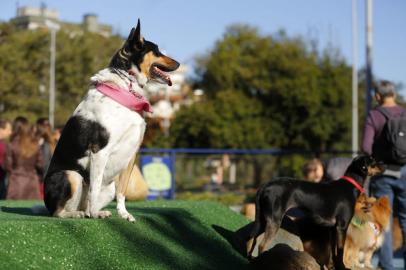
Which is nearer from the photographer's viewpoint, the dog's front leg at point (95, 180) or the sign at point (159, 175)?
the dog's front leg at point (95, 180)

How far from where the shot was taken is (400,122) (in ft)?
33.5

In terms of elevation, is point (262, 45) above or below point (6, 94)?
above

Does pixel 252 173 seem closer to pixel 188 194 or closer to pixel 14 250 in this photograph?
pixel 188 194

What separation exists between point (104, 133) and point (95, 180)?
0.44 m

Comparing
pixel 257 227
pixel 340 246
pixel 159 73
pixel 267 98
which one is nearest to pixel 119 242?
pixel 159 73

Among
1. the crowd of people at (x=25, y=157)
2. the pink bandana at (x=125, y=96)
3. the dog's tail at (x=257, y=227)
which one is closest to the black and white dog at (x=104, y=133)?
the pink bandana at (x=125, y=96)

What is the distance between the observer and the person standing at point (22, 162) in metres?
12.9

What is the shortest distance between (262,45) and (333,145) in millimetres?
8381

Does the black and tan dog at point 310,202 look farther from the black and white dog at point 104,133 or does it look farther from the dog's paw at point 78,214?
the dog's paw at point 78,214

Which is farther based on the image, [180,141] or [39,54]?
[39,54]

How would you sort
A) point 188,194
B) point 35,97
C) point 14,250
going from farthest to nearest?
point 35,97
point 188,194
point 14,250

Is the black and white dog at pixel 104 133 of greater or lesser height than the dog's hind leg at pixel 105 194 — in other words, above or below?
above

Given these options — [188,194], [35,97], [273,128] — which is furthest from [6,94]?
[188,194]

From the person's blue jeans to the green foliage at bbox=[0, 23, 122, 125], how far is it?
126ft
